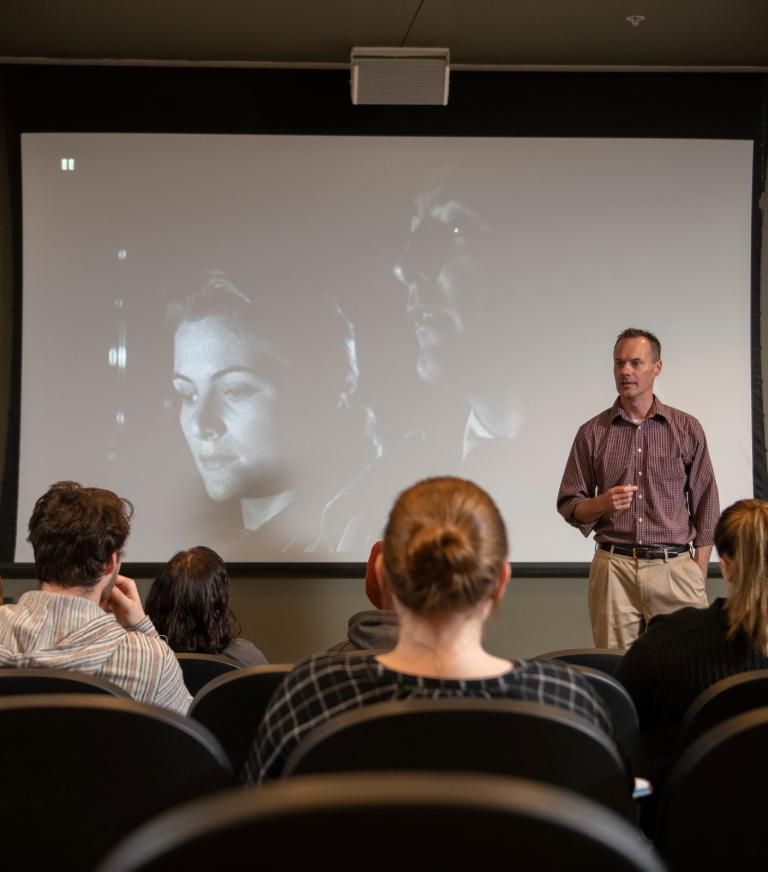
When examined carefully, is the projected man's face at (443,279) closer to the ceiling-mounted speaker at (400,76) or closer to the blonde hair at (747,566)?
the ceiling-mounted speaker at (400,76)

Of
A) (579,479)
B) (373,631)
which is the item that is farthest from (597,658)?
(579,479)

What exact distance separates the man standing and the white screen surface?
2.67 ft

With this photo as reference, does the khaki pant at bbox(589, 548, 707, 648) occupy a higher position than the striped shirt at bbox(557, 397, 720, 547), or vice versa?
the striped shirt at bbox(557, 397, 720, 547)

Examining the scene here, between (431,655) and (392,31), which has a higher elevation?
(392,31)

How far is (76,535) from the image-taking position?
7.01ft

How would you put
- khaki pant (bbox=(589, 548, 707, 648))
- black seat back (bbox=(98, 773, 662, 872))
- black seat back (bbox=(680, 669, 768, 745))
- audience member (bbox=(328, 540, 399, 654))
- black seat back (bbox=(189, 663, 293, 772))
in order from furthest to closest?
khaki pant (bbox=(589, 548, 707, 648)) → audience member (bbox=(328, 540, 399, 654)) → black seat back (bbox=(189, 663, 293, 772)) → black seat back (bbox=(680, 669, 768, 745)) → black seat back (bbox=(98, 773, 662, 872))

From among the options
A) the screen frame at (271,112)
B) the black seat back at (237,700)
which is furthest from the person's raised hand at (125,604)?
the screen frame at (271,112)

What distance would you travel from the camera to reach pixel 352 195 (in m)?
5.11

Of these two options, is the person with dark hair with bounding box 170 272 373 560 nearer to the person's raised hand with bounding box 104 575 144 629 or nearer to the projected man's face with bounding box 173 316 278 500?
the projected man's face with bounding box 173 316 278 500

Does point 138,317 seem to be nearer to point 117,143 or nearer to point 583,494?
point 117,143

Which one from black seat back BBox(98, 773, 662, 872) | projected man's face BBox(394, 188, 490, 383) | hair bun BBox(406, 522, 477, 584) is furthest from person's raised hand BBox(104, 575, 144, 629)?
projected man's face BBox(394, 188, 490, 383)

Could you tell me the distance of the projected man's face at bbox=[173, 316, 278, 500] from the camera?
5086mm

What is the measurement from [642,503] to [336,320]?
66.8 inches

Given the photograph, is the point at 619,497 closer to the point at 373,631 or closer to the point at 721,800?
the point at 373,631
